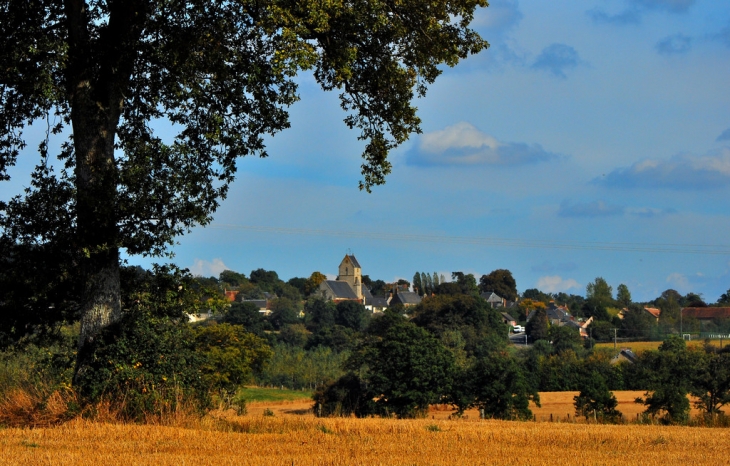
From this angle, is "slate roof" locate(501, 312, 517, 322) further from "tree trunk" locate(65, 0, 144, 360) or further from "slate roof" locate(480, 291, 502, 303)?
"tree trunk" locate(65, 0, 144, 360)

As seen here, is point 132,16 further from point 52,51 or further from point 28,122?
point 28,122

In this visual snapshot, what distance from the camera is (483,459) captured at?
384 inches

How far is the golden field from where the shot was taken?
9.41m

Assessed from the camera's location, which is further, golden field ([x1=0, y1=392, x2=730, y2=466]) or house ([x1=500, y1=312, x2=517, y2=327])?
house ([x1=500, y1=312, x2=517, y2=327])

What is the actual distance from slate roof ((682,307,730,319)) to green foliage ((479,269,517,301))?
45734mm

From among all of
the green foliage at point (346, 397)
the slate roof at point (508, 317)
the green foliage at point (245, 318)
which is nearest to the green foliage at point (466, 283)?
the slate roof at point (508, 317)

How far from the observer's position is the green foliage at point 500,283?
192500 mm

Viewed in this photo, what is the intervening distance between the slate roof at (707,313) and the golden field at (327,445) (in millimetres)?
144386

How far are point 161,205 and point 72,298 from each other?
303 cm

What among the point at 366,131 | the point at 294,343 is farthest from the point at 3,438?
the point at 294,343

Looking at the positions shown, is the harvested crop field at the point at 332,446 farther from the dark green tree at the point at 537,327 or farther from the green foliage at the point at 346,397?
the dark green tree at the point at 537,327

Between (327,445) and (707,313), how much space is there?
15607 centimetres

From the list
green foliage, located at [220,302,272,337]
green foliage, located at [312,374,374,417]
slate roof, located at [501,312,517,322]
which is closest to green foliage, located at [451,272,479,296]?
slate roof, located at [501,312,517,322]

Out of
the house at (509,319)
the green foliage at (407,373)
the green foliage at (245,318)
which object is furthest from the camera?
the house at (509,319)
